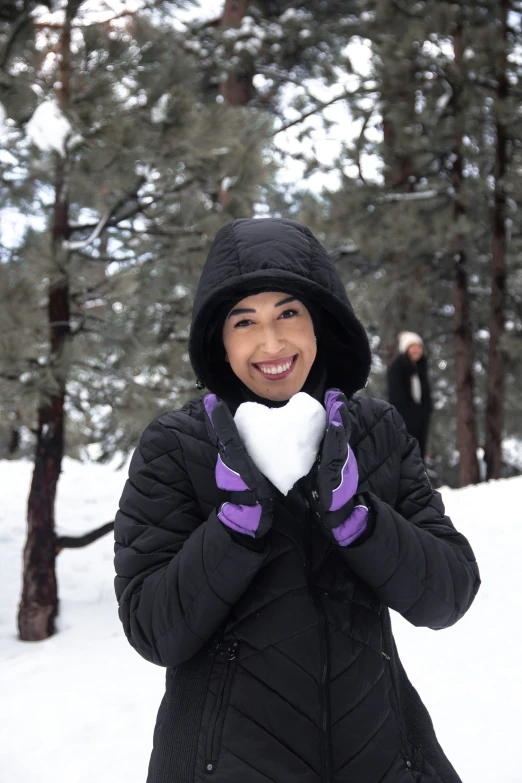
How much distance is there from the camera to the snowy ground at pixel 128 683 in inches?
134

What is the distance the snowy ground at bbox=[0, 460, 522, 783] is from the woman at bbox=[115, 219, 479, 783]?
2.28 meters

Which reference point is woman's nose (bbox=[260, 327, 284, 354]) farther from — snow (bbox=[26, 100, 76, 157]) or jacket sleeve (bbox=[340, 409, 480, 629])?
snow (bbox=[26, 100, 76, 157])

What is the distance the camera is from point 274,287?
1504 mm

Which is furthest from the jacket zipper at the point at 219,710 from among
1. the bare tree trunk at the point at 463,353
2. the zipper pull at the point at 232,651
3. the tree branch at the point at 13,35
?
the bare tree trunk at the point at 463,353

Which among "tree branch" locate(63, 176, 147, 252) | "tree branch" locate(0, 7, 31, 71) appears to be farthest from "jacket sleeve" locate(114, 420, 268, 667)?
→ "tree branch" locate(0, 7, 31, 71)

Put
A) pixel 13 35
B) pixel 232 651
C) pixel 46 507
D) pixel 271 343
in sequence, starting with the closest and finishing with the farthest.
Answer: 1. pixel 232 651
2. pixel 271 343
3. pixel 13 35
4. pixel 46 507

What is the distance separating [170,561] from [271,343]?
515 millimetres

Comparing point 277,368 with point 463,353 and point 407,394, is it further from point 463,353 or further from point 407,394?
point 463,353

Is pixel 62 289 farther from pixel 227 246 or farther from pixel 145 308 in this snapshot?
pixel 227 246

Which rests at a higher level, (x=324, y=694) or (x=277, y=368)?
(x=277, y=368)

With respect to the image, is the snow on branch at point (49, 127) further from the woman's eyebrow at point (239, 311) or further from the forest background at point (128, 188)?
the woman's eyebrow at point (239, 311)

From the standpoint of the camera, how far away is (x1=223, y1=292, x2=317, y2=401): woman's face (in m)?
1.51

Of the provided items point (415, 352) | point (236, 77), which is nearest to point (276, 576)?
point (415, 352)

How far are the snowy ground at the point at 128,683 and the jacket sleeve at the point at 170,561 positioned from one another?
2522 mm
